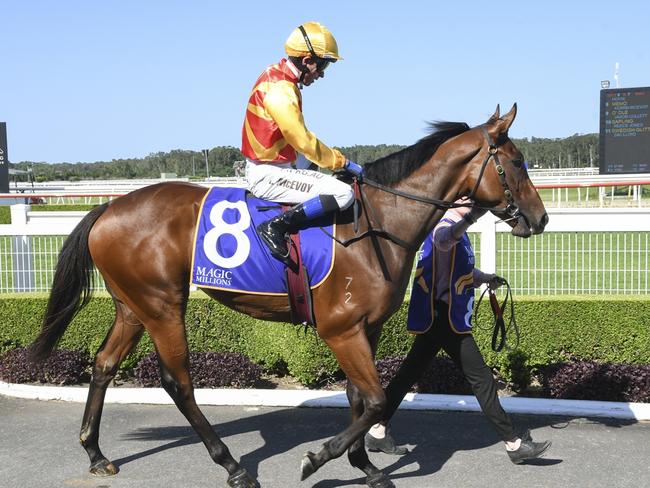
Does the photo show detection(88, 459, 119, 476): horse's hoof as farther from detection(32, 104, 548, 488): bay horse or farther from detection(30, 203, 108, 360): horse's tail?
detection(30, 203, 108, 360): horse's tail

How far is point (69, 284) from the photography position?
4695mm

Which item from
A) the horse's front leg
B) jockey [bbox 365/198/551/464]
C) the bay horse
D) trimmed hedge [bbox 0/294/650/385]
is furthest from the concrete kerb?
the horse's front leg

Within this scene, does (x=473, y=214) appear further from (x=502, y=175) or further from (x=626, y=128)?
(x=626, y=128)

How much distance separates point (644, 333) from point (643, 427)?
100 centimetres

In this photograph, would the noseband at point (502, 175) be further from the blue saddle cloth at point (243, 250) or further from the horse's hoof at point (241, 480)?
the horse's hoof at point (241, 480)

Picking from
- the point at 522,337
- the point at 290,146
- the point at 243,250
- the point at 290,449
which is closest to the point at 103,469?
the point at 290,449

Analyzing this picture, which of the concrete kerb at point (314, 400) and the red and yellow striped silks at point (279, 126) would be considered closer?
the red and yellow striped silks at point (279, 126)

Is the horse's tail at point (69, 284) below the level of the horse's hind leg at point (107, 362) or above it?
above

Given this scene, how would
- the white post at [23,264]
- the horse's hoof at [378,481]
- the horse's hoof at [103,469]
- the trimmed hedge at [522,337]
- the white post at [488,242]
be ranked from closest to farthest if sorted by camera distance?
the horse's hoof at [378,481], the horse's hoof at [103,469], the trimmed hedge at [522,337], the white post at [488,242], the white post at [23,264]

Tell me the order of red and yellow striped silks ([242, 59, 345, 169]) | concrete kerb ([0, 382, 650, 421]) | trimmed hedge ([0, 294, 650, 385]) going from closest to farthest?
red and yellow striped silks ([242, 59, 345, 169]) < concrete kerb ([0, 382, 650, 421]) < trimmed hedge ([0, 294, 650, 385])

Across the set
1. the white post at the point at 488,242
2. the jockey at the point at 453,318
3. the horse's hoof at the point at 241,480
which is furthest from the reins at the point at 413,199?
the white post at the point at 488,242

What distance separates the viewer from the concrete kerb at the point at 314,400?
530cm

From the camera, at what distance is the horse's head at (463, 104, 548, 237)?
402cm

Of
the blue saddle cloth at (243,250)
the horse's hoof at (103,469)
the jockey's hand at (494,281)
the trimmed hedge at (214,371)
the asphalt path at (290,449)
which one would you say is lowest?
the asphalt path at (290,449)
